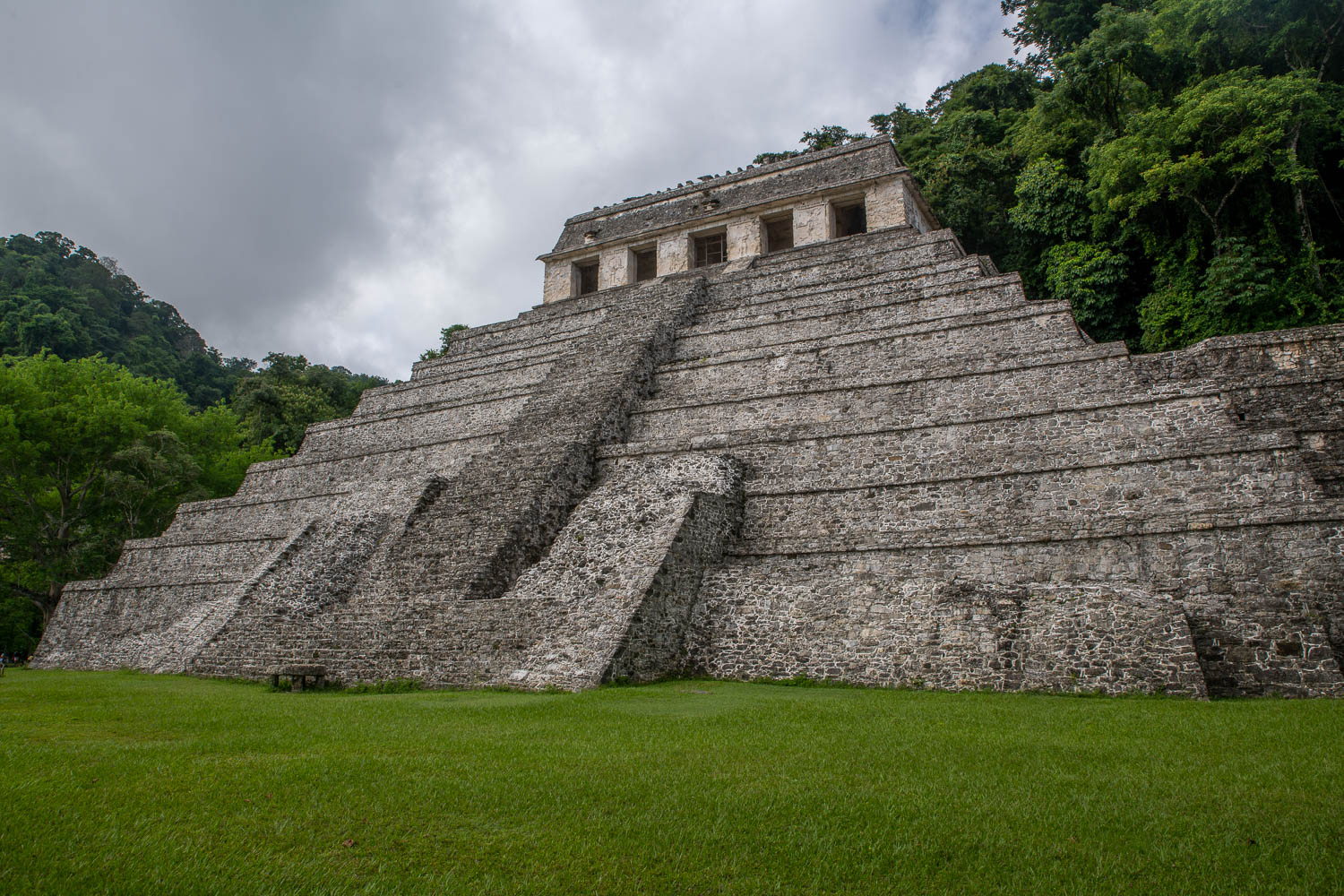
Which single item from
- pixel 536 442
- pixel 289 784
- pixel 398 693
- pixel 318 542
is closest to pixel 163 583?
pixel 318 542

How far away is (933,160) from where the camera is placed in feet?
87.6

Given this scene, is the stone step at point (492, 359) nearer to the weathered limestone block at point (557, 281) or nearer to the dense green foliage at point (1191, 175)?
the weathered limestone block at point (557, 281)

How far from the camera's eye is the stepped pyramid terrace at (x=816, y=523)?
8195 mm

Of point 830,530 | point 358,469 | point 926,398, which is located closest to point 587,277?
point 358,469

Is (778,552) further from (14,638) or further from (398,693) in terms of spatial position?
(14,638)

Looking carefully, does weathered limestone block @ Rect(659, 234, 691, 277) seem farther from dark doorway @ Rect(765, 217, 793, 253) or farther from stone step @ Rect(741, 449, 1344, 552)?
stone step @ Rect(741, 449, 1344, 552)

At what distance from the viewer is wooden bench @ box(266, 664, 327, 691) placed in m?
9.02

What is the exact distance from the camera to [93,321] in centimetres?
4262

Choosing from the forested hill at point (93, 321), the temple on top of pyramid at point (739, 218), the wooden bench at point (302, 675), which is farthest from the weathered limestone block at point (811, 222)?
the forested hill at point (93, 321)

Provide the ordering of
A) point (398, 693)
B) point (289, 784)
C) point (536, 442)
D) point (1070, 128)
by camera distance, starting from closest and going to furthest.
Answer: point (289, 784) < point (398, 693) < point (536, 442) < point (1070, 128)

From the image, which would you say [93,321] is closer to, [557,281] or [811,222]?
[557,281]

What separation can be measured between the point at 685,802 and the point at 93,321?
49076 millimetres

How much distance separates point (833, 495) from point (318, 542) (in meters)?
8.26

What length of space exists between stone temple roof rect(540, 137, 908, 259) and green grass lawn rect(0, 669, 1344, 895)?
1961 centimetres
